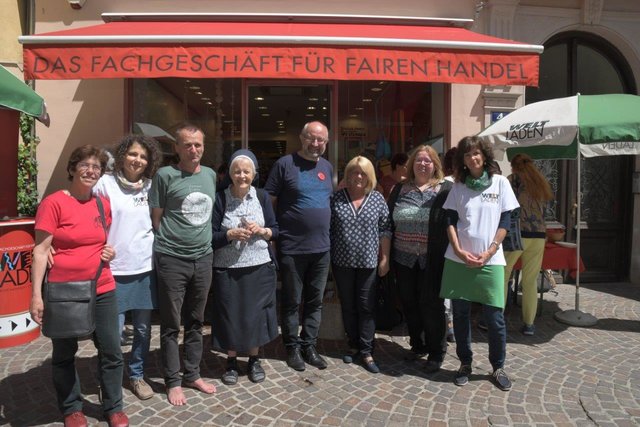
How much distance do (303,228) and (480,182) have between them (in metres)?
1.39

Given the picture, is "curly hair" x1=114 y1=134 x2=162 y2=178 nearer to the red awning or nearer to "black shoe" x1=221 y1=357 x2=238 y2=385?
→ the red awning

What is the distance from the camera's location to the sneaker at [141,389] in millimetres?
3160

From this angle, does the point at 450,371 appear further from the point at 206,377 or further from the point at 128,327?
the point at 128,327

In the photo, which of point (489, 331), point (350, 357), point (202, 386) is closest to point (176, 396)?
point (202, 386)

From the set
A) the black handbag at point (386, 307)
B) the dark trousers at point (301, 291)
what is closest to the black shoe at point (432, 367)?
the black handbag at point (386, 307)

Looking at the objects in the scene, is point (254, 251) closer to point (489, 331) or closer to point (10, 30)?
point (489, 331)

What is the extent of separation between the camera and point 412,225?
3.67m

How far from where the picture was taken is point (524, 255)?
187 inches

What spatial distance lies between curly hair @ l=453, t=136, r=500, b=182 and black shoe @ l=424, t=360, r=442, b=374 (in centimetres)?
149

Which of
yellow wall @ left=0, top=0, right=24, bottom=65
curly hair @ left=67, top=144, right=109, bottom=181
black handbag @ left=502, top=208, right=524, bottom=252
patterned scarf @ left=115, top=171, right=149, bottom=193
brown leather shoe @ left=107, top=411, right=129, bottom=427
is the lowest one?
brown leather shoe @ left=107, top=411, right=129, bottom=427

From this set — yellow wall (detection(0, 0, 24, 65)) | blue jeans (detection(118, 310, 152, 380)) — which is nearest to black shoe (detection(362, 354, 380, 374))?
blue jeans (detection(118, 310, 152, 380))

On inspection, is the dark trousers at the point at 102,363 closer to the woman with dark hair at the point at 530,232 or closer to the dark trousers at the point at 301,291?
the dark trousers at the point at 301,291

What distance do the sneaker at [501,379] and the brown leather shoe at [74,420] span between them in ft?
9.36

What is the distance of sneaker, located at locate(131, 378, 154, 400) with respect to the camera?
10.4ft
